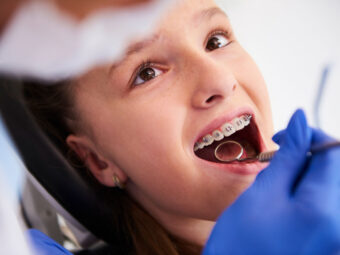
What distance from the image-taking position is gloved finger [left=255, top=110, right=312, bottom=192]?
637 millimetres

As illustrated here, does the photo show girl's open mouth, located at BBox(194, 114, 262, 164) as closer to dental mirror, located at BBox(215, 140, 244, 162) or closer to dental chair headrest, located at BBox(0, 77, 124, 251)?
dental mirror, located at BBox(215, 140, 244, 162)

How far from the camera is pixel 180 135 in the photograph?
801 millimetres

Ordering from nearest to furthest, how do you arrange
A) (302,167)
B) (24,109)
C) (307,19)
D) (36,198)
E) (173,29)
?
(302,167) → (173,29) → (24,109) → (307,19) → (36,198)

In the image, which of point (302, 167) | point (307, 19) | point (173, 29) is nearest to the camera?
point (302, 167)

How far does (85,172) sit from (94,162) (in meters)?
0.09

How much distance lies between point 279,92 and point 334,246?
2.76 feet

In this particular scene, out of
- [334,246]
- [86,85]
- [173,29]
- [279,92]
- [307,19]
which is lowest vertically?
[334,246]

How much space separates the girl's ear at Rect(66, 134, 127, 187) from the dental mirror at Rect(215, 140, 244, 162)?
27 cm

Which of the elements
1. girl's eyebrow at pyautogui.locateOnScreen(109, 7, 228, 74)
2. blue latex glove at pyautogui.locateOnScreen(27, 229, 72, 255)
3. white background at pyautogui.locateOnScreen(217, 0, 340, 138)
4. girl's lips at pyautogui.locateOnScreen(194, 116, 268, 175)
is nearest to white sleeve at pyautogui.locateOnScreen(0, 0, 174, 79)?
girl's eyebrow at pyautogui.locateOnScreen(109, 7, 228, 74)

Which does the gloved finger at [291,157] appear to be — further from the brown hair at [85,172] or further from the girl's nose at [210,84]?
the brown hair at [85,172]

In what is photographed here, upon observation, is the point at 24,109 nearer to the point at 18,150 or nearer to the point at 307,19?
the point at 18,150

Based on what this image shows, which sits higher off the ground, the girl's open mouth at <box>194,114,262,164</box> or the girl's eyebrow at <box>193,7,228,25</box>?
the girl's eyebrow at <box>193,7,228,25</box>

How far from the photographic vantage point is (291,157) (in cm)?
65

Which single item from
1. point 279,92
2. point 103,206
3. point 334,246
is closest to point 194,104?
point 334,246
